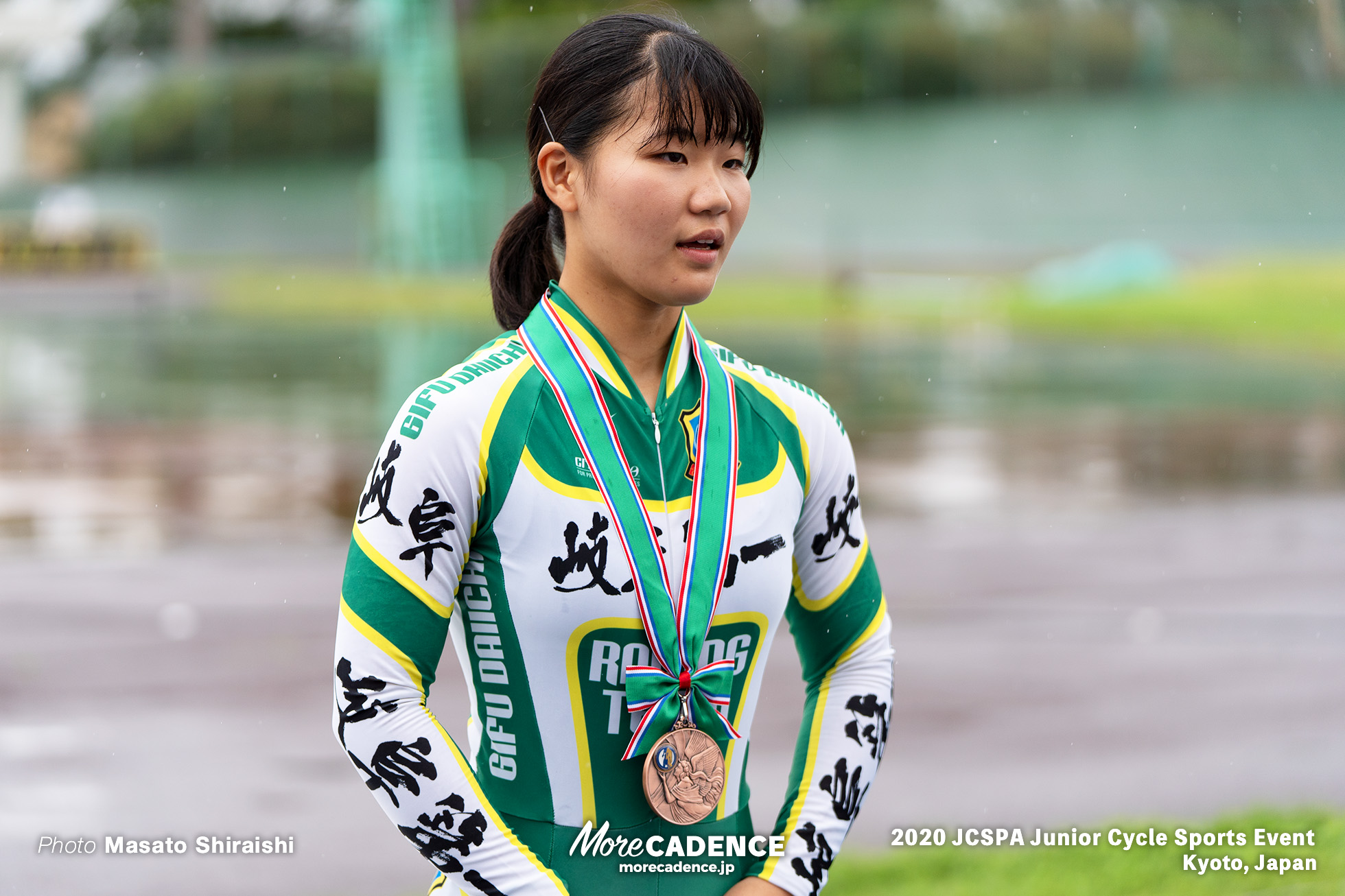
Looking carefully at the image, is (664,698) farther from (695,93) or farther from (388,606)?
(695,93)

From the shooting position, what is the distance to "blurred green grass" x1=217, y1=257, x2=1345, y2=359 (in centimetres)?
2469

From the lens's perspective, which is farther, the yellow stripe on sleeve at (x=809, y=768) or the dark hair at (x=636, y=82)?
the yellow stripe on sleeve at (x=809, y=768)

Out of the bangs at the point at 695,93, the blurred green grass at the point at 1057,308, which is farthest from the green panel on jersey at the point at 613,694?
the blurred green grass at the point at 1057,308

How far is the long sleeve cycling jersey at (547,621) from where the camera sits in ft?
5.60

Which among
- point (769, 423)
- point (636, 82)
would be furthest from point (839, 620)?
point (636, 82)

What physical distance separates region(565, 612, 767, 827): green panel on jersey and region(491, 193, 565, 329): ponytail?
21.3 inches

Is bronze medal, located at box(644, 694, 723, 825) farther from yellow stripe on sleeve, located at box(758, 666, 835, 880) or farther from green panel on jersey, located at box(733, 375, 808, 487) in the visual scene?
green panel on jersey, located at box(733, 375, 808, 487)

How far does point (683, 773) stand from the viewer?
1.81 meters

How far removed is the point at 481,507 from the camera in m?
1.74

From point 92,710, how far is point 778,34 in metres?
26.5

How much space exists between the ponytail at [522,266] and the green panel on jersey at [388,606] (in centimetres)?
51

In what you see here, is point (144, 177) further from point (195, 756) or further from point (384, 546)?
point (384, 546)

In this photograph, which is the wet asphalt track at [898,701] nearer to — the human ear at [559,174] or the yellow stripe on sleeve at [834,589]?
the yellow stripe on sleeve at [834,589]

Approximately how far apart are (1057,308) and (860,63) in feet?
22.6
